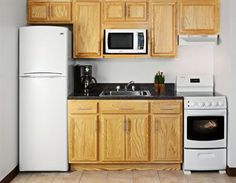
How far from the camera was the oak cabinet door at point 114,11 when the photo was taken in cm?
519

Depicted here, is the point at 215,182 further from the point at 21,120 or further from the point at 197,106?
the point at 21,120

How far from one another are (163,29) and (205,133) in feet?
4.62

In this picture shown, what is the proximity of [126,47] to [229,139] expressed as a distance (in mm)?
1670

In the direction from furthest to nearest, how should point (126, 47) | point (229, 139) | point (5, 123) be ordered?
point (126, 47) → point (229, 139) → point (5, 123)

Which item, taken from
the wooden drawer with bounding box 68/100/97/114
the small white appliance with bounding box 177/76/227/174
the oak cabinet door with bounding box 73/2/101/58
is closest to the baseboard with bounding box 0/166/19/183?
the wooden drawer with bounding box 68/100/97/114

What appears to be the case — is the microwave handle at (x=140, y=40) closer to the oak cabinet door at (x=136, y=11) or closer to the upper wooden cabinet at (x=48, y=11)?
the oak cabinet door at (x=136, y=11)

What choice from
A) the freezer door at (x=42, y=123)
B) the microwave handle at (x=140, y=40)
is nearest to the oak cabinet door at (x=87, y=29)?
the microwave handle at (x=140, y=40)

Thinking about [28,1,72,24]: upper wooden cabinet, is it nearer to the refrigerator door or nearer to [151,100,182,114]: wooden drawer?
the refrigerator door

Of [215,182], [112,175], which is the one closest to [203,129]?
[215,182]

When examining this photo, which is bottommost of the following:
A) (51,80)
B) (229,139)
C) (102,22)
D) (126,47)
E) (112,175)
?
(112,175)

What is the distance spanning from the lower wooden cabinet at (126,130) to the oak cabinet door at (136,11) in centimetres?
110

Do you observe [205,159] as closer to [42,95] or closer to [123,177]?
[123,177]

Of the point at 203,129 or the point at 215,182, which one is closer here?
the point at 215,182

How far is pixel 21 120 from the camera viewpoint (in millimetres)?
4812
